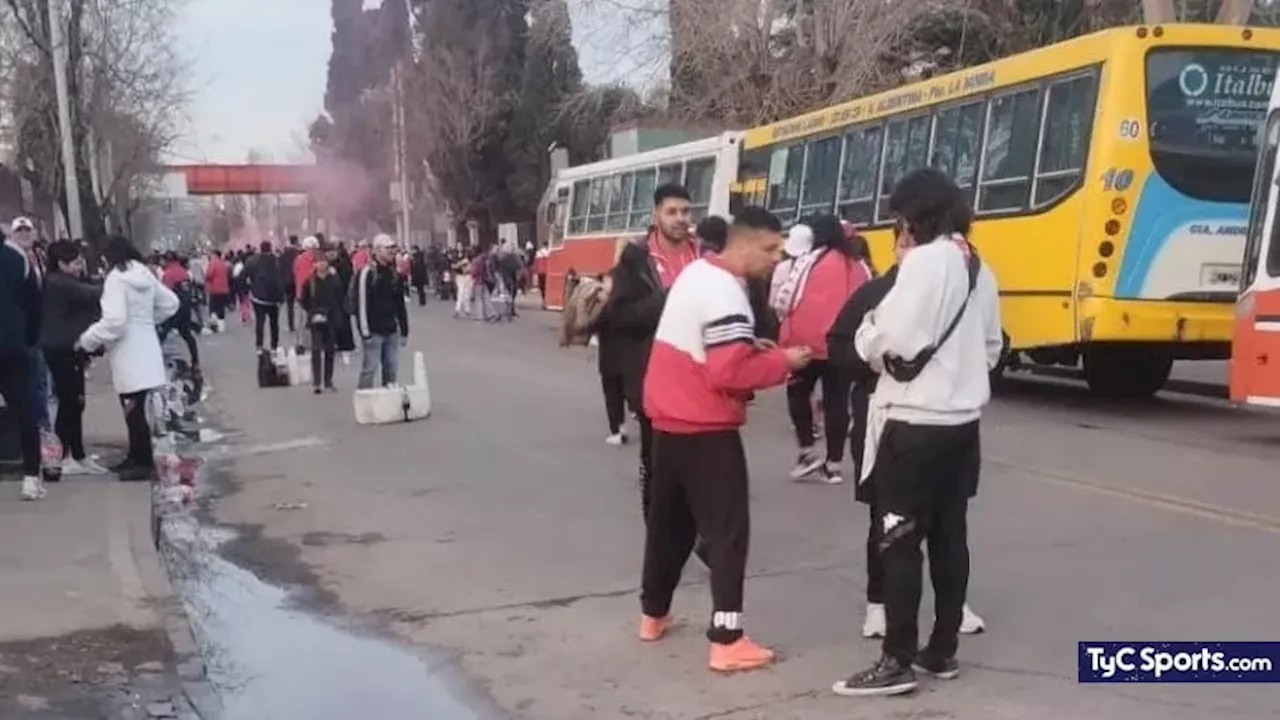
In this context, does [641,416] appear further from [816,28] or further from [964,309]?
[816,28]

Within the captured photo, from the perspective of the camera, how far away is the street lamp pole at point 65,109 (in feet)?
72.1

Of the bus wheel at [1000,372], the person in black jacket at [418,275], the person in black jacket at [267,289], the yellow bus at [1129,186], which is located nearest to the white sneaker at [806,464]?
the yellow bus at [1129,186]

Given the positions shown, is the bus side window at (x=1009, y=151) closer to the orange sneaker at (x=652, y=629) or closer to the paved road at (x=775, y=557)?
the paved road at (x=775, y=557)

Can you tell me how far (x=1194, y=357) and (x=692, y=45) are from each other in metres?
17.5

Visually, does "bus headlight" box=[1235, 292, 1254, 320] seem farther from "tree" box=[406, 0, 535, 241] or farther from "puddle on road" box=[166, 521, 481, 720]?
"tree" box=[406, 0, 535, 241]

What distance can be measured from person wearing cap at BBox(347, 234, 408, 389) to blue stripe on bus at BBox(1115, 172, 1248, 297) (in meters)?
7.03

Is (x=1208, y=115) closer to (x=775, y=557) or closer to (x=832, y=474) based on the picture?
(x=832, y=474)

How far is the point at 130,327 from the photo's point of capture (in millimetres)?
10469

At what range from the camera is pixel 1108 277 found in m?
12.9

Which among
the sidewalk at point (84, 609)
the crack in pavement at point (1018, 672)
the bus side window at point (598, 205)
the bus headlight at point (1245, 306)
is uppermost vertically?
the bus side window at point (598, 205)

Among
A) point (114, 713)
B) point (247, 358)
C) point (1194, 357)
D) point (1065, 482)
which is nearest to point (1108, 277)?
point (1194, 357)

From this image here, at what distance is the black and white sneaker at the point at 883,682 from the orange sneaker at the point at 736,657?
487 millimetres

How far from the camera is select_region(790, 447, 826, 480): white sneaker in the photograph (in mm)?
10273

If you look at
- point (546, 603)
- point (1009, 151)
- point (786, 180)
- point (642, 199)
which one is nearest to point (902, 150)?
point (1009, 151)
